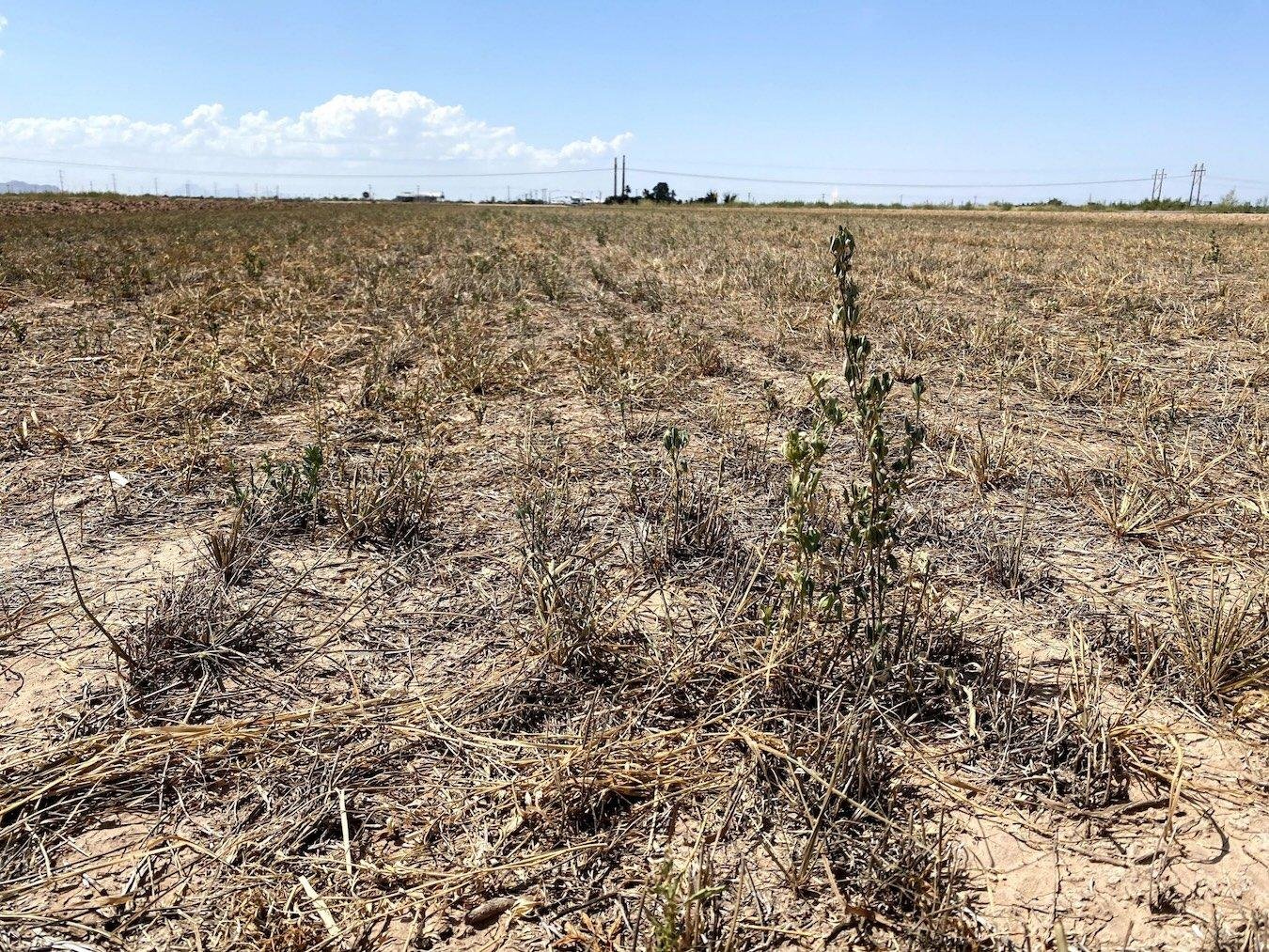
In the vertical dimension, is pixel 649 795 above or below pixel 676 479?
below

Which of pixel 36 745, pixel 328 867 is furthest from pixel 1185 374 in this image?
pixel 36 745

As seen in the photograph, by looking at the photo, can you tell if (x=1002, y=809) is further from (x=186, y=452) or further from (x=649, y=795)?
(x=186, y=452)

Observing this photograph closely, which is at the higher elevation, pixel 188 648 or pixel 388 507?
pixel 388 507

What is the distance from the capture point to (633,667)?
2291 millimetres

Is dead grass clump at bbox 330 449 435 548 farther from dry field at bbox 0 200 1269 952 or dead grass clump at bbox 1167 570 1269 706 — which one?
dead grass clump at bbox 1167 570 1269 706

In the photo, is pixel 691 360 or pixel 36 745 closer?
pixel 36 745

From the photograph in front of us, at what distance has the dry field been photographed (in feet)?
5.26

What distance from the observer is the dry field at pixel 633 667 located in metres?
1.60

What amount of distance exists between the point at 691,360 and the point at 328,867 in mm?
4354

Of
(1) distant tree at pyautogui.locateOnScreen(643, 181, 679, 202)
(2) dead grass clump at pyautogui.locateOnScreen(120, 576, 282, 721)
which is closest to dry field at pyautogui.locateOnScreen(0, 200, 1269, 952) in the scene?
(2) dead grass clump at pyautogui.locateOnScreen(120, 576, 282, 721)

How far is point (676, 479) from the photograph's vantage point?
116 inches

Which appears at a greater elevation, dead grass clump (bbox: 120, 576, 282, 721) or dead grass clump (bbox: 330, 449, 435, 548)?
dead grass clump (bbox: 330, 449, 435, 548)

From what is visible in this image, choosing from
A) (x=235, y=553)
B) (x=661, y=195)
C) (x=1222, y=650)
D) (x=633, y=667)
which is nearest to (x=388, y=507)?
(x=235, y=553)

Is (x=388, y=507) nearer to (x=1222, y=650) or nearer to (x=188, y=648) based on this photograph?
(x=188, y=648)
